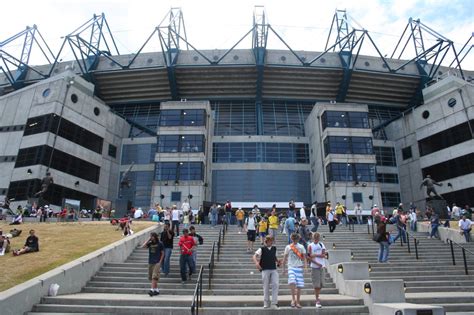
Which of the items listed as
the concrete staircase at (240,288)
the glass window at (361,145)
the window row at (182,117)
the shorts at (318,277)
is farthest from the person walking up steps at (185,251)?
the glass window at (361,145)

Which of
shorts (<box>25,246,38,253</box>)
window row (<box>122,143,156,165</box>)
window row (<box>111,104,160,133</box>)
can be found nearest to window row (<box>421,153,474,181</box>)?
window row (<box>122,143,156,165</box>)

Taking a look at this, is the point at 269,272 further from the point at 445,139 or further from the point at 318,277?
the point at 445,139

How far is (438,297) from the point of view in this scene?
976 centimetres

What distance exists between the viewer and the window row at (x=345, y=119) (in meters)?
42.9

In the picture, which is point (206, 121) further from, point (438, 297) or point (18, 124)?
point (438, 297)

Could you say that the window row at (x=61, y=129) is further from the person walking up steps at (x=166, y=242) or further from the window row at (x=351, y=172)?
the person walking up steps at (x=166, y=242)

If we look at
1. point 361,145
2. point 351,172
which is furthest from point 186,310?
point 361,145

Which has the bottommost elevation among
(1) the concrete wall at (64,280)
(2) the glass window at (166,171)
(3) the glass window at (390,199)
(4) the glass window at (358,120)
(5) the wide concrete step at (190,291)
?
(5) the wide concrete step at (190,291)

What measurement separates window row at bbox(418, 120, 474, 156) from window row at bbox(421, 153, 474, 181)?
1.92 meters

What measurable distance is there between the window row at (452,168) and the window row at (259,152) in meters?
14.9

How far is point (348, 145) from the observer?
138 feet

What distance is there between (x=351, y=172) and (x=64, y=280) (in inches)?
1391

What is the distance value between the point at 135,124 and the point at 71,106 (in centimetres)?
1149

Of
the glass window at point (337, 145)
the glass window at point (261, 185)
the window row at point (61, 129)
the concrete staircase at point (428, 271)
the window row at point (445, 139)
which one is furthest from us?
the glass window at point (261, 185)
